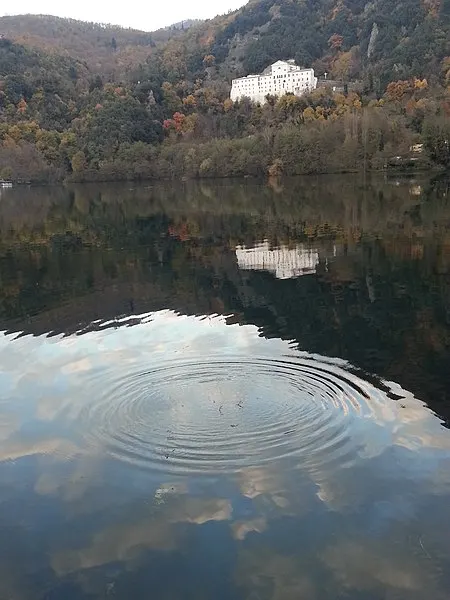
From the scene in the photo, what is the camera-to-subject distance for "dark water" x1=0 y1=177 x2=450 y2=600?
7152 millimetres

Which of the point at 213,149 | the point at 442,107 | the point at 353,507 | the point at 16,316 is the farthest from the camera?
the point at 213,149

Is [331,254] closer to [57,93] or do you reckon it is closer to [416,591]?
[416,591]

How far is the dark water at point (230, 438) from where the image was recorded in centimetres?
715

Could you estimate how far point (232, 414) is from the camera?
35.9 ft

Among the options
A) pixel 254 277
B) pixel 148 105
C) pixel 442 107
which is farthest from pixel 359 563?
pixel 148 105

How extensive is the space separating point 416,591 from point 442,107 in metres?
107

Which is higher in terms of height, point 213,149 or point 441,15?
point 441,15

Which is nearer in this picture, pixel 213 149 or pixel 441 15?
pixel 213 149

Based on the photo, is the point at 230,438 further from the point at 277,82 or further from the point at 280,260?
the point at 277,82

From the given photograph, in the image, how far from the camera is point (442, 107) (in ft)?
334

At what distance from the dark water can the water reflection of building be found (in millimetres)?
926

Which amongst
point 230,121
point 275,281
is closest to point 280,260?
point 275,281

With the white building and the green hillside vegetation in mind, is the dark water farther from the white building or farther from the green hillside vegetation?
the white building

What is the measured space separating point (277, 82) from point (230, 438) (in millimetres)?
178512
